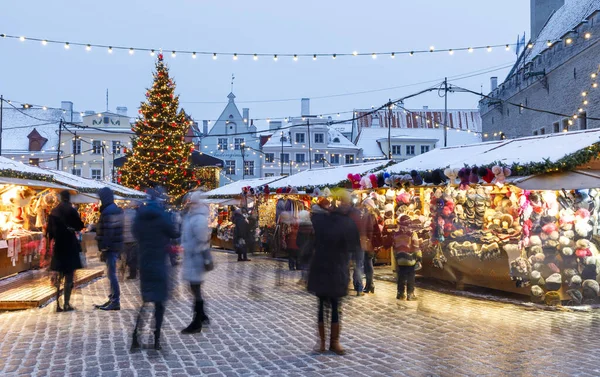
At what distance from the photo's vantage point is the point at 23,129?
56219 mm

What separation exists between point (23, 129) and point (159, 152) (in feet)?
93.0

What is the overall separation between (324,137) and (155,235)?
48.9 meters

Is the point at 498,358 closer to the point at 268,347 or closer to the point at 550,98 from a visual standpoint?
the point at 268,347

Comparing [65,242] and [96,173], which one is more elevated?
[96,173]

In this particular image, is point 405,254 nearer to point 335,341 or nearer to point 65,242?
point 335,341

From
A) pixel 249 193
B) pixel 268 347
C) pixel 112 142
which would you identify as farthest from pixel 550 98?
pixel 112 142

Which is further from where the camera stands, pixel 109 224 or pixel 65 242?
pixel 109 224

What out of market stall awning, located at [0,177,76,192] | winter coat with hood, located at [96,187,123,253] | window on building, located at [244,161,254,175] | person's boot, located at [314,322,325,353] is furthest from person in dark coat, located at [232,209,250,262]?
window on building, located at [244,161,254,175]

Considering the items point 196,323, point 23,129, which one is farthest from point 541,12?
point 23,129

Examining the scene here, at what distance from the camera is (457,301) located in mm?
10641

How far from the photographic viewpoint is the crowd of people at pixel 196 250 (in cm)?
679

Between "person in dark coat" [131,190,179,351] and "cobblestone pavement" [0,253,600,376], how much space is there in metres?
0.48

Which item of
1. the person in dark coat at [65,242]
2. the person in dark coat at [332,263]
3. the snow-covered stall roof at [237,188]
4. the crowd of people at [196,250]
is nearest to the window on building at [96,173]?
the snow-covered stall roof at [237,188]

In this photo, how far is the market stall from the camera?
9859 millimetres
